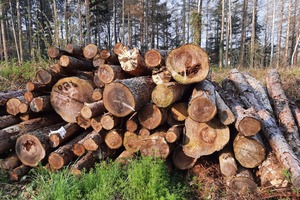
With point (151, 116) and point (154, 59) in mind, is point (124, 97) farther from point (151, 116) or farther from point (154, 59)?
point (154, 59)

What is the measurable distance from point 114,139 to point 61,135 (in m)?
0.86

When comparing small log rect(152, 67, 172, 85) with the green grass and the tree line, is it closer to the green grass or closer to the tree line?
the green grass

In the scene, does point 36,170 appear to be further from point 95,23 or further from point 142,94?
point 95,23

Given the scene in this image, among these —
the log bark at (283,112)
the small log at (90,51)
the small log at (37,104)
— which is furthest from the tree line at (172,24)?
the small log at (37,104)

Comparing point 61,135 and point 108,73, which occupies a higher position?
point 108,73

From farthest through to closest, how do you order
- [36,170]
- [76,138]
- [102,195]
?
[76,138] < [36,170] < [102,195]

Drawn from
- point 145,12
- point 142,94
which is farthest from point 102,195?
point 145,12

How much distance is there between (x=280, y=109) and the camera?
4.95 metres

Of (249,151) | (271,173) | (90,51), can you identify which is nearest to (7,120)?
(90,51)

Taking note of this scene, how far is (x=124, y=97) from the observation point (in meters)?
3.46

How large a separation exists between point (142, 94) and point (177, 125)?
0.72 meters

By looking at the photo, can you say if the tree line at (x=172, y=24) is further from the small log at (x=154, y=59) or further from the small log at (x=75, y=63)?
the small log at (x=154, y=59)

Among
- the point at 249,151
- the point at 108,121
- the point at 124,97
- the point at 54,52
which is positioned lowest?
the point at 249,151

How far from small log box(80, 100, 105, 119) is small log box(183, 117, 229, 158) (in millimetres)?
1316
